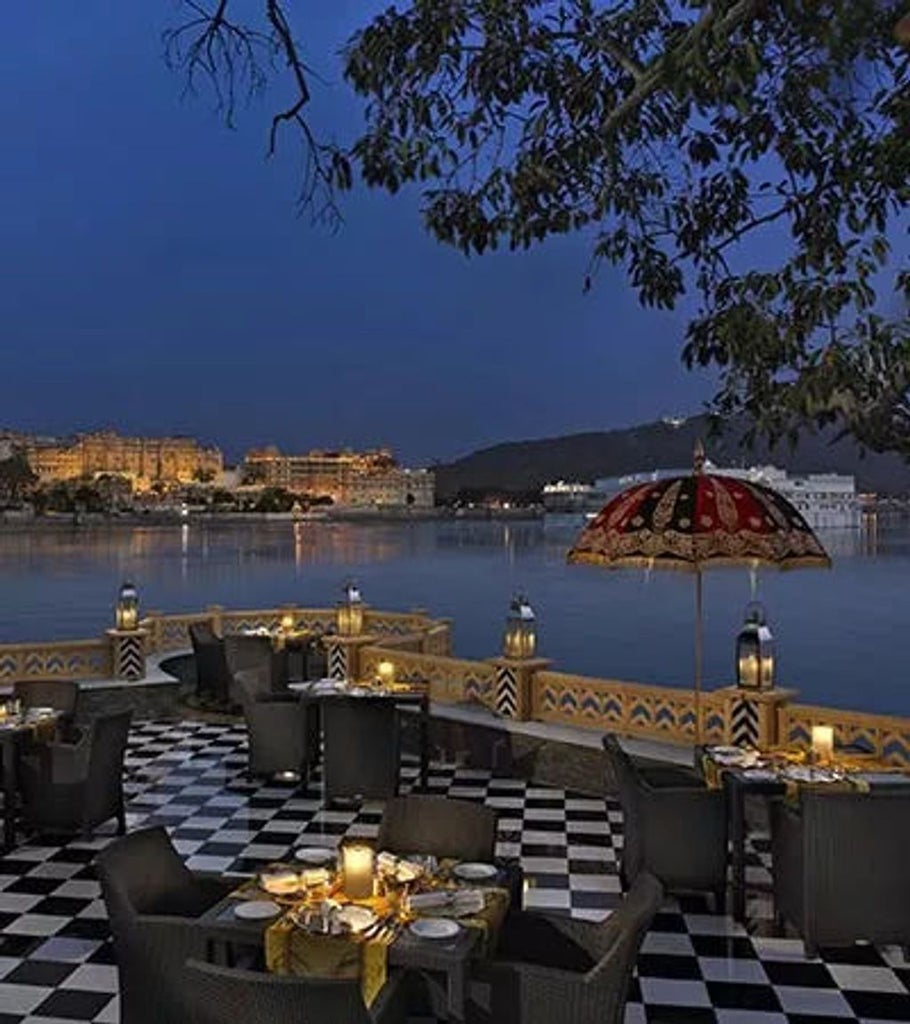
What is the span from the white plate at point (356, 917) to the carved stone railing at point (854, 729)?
11.1ft

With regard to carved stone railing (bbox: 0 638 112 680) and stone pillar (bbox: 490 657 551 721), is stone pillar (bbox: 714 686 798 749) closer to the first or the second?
stone pillar (bbox: 490 657 551 721)

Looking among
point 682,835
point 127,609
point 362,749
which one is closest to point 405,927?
point 682,835

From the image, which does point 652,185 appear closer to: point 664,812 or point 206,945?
point 664,812

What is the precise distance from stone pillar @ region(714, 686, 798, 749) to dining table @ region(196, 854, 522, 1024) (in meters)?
3.28

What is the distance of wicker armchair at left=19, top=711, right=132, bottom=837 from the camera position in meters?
5.89

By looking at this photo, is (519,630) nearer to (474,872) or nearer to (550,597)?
(474,872)

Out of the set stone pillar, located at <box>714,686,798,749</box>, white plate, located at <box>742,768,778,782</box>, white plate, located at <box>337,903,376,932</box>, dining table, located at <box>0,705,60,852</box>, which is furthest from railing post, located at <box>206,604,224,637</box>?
white plate, located at <box>337,903,376,932</box>

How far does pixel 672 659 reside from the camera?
2402 cm

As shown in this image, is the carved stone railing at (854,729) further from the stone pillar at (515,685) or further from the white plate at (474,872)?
the white plate at (474,872)

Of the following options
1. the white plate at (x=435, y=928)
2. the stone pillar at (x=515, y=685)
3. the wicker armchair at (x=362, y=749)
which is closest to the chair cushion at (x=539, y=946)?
the white plate at (x=435, y=928)

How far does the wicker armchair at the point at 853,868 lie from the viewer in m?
4.30

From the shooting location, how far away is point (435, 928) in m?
3.11

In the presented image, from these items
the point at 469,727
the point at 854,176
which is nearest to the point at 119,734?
the point at 469,727

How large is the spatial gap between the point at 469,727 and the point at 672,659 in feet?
55.2
